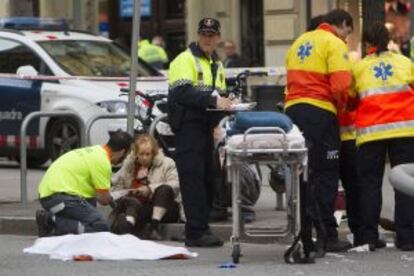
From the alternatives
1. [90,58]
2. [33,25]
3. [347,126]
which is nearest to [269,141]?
[347,126]

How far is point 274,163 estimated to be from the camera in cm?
980

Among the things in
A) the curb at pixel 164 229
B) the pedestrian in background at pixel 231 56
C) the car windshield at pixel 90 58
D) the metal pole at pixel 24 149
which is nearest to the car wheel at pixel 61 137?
the car windshield at pixel 90 58

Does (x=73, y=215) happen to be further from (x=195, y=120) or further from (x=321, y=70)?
(x=321, y=70)

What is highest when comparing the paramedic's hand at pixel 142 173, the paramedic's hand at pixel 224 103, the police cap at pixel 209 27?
the police cap at pixel 209 27

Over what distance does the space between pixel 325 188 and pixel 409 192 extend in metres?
4.84

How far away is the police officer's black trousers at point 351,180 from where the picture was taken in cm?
1072

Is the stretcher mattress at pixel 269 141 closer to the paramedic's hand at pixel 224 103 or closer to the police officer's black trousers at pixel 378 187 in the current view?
the paramedic's hand at pixel 224 103

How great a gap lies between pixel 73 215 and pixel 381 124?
2.62 metres

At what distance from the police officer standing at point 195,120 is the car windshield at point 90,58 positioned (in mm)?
7029

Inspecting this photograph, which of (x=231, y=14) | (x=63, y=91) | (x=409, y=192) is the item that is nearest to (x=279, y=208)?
(x=63, y=91)

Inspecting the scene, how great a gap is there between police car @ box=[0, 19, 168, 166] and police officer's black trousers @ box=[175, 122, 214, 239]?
5886 millimetres

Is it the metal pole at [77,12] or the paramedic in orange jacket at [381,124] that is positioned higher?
the metal pole at [77,12]

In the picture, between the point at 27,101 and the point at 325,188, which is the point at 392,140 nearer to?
the point at 325,188

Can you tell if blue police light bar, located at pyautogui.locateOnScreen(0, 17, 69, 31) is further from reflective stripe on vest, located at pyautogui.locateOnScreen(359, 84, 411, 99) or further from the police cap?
reflective stripe on vest, located at pyautogui.locateOnScreen(359, 84, 411, 99)
